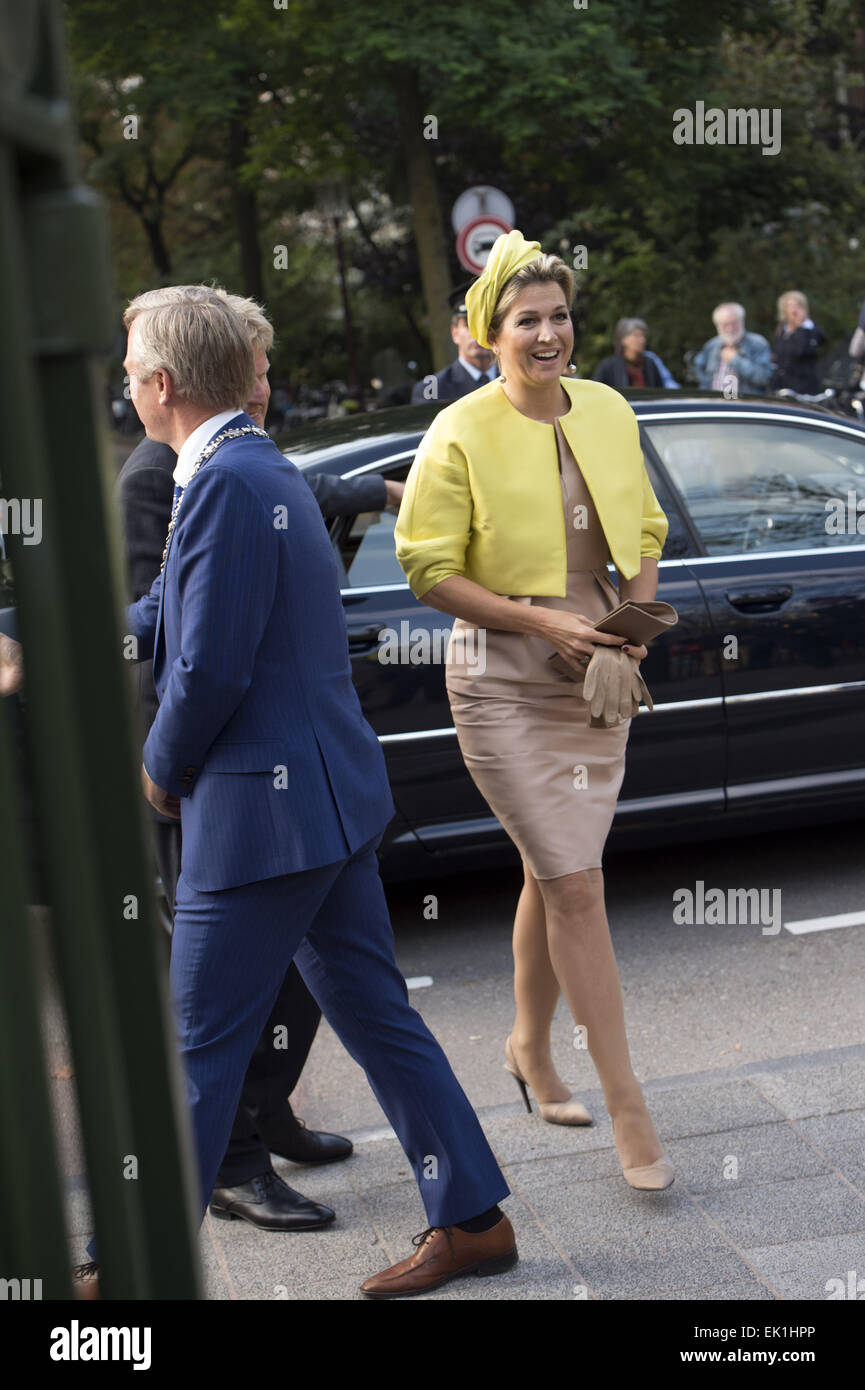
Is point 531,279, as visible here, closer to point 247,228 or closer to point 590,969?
point 590,969

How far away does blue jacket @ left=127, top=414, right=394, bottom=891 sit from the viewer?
2635 millimetres

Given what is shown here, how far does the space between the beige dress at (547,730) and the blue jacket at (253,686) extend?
71cm

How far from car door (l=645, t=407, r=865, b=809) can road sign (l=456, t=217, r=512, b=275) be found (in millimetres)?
7888

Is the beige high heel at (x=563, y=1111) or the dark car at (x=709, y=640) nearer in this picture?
the beige high heel at (x=563, y=1111)

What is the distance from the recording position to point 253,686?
8.91 ft

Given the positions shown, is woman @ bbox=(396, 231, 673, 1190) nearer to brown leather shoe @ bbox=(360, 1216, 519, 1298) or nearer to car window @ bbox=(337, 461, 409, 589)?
brown leather shoe @ bbox=(360, 1216, 519, 1298)

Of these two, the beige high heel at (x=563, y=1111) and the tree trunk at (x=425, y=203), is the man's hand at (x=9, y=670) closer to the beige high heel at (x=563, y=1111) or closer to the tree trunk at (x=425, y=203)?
the beige high heel at (x=563, y=1111)

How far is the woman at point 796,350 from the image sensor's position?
49.5 ft

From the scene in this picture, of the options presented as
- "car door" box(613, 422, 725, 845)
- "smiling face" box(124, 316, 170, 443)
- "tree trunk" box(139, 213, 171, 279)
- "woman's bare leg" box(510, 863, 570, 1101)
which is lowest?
"woman's bare leg" box(510, 863, 570, 1101)

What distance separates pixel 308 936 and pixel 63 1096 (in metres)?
0.90

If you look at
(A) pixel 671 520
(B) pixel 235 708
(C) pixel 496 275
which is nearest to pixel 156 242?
(A) pixel 671 520

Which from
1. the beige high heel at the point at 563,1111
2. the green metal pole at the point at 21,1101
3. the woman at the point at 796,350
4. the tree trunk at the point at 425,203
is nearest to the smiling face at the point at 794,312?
the woman at the point at 796,350

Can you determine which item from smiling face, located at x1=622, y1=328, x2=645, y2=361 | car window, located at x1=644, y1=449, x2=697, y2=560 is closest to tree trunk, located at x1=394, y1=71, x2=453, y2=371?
smiling face, located at x1=622, y1=328, x2=645, y2=361

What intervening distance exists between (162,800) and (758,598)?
2754 mm
